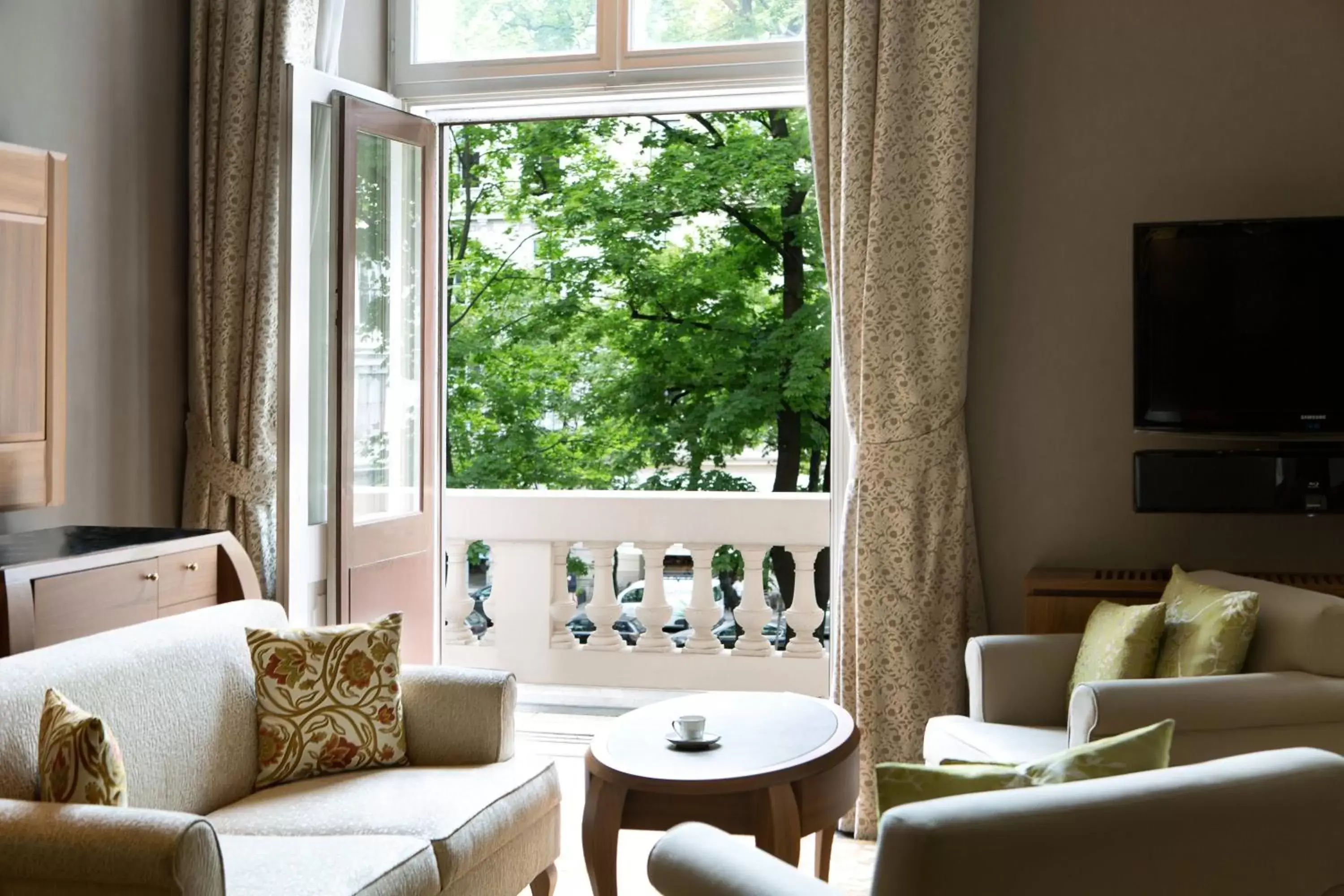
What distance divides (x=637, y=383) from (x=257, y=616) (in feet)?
18.0

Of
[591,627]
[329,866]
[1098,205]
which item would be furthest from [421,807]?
[591,627]

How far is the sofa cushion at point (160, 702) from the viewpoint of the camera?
87.4 inches

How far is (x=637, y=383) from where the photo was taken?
8.35 m

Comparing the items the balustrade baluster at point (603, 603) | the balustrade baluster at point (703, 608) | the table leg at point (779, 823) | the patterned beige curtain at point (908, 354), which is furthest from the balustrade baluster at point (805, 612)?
the table leg at point (779, 823)

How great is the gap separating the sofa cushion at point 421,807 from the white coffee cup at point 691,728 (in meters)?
0.36

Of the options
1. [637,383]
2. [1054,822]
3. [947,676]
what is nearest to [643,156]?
[637,383]

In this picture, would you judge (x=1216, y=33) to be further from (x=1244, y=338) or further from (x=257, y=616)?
(x=257, y=616)

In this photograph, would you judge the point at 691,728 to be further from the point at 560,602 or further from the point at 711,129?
the point at 711,129

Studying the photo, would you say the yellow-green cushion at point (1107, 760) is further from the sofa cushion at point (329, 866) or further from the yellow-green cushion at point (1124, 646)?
the yellow-green cushion at point (1124, 646)

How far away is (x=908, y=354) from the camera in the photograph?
380 cm

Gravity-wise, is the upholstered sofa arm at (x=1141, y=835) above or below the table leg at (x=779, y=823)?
above

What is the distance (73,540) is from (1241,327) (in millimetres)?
3143

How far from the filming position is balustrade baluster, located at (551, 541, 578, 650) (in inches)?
214

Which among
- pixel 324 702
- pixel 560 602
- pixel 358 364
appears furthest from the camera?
pixel 560 602
